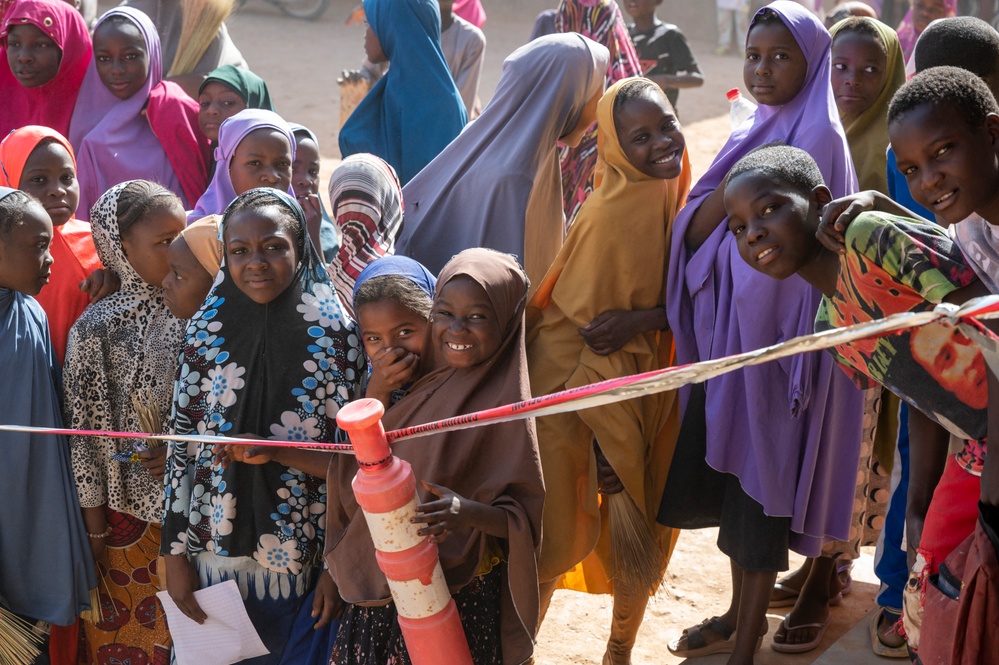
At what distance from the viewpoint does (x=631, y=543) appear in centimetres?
334

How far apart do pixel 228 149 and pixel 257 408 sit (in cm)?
157

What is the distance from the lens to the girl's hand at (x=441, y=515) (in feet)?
7.64

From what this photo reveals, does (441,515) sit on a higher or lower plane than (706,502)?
higher

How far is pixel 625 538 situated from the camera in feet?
11.0

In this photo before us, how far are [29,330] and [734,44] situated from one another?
650 inches

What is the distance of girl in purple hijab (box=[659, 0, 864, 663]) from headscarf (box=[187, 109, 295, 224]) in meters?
1.74

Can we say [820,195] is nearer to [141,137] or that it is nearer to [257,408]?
[257,408]

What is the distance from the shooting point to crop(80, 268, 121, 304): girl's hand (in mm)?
3395

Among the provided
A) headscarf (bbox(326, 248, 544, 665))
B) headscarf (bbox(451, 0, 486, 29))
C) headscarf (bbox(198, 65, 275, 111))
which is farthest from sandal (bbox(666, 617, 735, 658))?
headscarf (bbox(451, 0, 486, 29))

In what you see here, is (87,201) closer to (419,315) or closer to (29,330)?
(29,330)

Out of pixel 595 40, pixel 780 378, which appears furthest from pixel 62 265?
pixel 595 40

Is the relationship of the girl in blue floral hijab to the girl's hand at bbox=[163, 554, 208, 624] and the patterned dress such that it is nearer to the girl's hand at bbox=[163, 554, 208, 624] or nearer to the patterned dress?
the girl's hand at bbox=[163, 554, 208, 624]

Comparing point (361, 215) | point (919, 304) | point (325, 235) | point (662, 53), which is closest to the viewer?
point (919, 304)

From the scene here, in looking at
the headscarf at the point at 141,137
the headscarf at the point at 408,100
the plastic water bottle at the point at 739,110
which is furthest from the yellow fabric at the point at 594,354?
the headscarf at the point at 141,137
